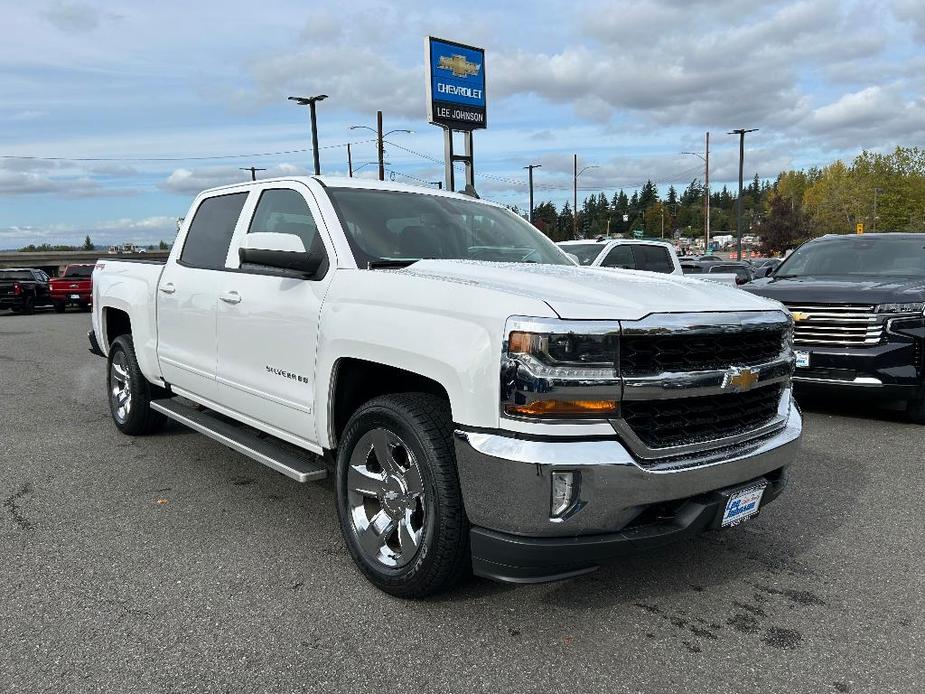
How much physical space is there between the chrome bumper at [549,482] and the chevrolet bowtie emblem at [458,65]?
2113 centimetres

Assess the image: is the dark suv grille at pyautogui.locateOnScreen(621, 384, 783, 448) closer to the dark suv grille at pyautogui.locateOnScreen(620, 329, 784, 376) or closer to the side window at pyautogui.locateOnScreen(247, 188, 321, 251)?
the dark suv grille at pyautogui.locateOnScreen(620, 329, 784, 376)

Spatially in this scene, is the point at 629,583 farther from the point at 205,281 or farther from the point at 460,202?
the point at 205,281

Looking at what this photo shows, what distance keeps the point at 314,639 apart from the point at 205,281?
2.64 meters

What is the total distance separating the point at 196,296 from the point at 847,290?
215 inches

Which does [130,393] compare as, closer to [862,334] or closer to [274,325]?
[274,325]

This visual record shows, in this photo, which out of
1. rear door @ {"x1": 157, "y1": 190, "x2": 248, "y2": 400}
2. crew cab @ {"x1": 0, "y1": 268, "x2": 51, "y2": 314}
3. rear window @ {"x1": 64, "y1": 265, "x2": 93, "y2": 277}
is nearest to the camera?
rear door @ {"x1": 157, "y1": 190, "x2": 248, "y2": 400}

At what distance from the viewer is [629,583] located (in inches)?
137

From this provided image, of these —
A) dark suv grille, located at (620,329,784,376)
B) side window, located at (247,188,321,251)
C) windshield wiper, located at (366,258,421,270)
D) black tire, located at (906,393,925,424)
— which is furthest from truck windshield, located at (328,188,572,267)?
black tire, located at (906,393,925,424)

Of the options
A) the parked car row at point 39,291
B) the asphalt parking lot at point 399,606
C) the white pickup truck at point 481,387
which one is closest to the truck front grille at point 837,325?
the asphalt parking lot at point 399,606

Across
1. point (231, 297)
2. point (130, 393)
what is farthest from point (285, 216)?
point (130, 393)

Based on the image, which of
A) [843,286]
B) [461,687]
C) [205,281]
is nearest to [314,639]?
[461,687]

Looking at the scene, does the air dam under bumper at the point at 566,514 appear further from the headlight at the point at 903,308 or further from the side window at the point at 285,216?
the headlight at the point at 903,308

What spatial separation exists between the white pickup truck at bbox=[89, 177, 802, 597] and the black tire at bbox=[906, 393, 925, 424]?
3.75m

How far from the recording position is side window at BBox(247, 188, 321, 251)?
4051 mm
